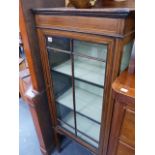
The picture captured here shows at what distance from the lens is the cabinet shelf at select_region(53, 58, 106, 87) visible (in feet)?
3.30

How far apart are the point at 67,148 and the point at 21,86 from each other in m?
1.01

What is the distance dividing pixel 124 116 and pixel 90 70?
453mm

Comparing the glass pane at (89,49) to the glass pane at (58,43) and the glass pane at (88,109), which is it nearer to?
the glass pane at (58,43)

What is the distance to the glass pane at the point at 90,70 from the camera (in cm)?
100

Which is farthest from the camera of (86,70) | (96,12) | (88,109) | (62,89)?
(62,89)

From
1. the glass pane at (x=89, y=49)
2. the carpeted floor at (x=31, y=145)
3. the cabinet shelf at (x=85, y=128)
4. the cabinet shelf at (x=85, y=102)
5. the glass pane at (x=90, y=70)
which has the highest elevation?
the glass pane at (x=89, y=49)

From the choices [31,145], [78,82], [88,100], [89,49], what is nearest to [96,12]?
[89,49]

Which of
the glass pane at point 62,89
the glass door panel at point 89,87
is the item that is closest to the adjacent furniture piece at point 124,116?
the glass door panel at point 89,87

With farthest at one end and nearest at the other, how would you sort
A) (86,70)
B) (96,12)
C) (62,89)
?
(62,89) < (86,70) < (96,12)

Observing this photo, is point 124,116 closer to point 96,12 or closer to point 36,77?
point 96,12

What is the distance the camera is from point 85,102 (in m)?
1.24

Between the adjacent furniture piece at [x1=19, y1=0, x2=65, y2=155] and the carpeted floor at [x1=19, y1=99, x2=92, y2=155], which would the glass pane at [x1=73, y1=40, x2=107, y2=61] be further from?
the carpeted floor at [x1=19, y1=99, x2=92, y2=155]

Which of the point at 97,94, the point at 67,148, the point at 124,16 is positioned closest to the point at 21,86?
the point at 67,148
